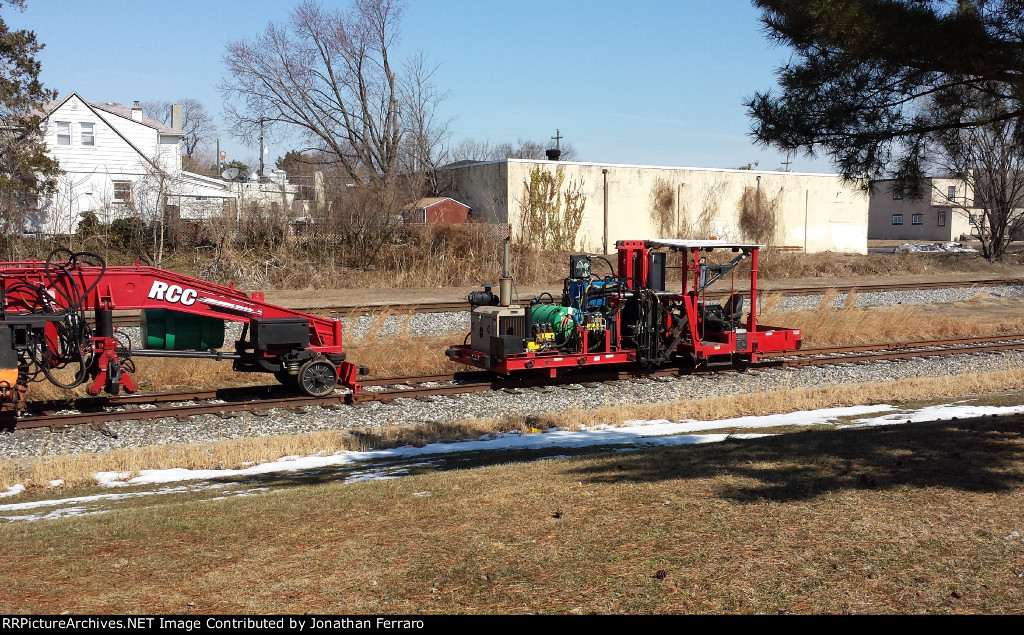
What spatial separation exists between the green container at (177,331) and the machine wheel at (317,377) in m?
1.37

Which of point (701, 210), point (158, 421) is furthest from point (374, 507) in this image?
point (701, 210)

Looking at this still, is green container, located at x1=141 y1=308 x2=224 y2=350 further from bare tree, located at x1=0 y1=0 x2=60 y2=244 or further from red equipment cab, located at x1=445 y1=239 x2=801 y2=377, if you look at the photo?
bare tree, located at x1=0 y1=0 x2=60 y2=244

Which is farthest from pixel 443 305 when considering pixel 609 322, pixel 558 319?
pixel 609 322

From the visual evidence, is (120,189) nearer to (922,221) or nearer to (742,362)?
(742,362)

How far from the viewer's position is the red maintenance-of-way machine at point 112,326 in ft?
38.5

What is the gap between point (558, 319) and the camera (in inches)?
602

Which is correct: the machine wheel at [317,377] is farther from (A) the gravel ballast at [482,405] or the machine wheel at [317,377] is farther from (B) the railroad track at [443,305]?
(B) the railroad track at [443,305]

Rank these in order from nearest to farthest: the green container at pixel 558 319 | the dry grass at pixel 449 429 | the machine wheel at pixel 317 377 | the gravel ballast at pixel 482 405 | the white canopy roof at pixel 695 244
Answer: the dry grass at pixel 449 429
the gravel ballast at pixel 482 405
the machine wheel at pixel 317 377
the green container at pixel 558 319
the white canopy roof at pixel 695 244

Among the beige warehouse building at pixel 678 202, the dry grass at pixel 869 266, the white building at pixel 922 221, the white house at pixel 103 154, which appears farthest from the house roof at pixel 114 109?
the white building at pixel 922 221

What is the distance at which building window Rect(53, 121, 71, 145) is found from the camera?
39719mm

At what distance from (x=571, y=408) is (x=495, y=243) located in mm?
20166

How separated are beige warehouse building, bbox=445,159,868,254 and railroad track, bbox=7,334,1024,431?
2162 centimetres

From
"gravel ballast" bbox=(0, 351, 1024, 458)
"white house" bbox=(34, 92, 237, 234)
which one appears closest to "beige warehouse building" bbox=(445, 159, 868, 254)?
"white house" bbox=(34, 92, 237, 234)
